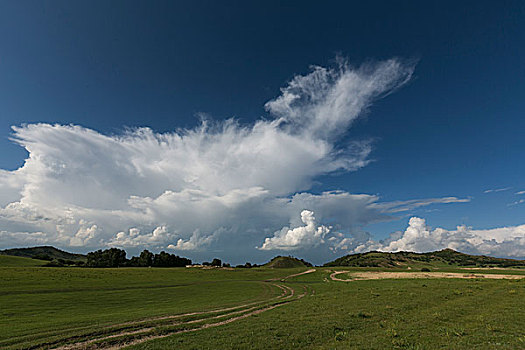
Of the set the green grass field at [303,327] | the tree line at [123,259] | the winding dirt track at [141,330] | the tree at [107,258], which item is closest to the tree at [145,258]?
the tree line at [123,259]

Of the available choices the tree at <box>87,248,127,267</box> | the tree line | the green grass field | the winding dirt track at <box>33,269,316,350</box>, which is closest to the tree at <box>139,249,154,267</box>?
the tree line

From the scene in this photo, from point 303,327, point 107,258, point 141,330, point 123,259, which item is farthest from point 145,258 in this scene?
point 303,327

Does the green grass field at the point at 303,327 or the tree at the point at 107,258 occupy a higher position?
the tree at the point at 107,258

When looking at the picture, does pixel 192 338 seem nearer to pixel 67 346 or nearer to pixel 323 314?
pixel 67 346

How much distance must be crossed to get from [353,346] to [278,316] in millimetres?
12244

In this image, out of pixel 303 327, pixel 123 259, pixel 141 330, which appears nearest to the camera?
pixel 303 327

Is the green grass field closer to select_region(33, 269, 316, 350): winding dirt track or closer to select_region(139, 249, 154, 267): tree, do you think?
select_region(33, 269, 316, 350): winding dirt track

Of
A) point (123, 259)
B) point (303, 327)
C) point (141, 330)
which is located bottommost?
point (141, 330)

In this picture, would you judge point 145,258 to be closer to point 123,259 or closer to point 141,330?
point 123,259

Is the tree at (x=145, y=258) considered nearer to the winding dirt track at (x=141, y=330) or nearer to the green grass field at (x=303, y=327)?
the green grass field at (x=303, y=327)

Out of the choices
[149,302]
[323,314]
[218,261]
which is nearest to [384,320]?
[323,314]

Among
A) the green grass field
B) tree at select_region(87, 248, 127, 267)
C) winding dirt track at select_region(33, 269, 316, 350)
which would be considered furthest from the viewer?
tree at select_region(87, 248, 127, 267)

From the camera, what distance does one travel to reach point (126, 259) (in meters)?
161

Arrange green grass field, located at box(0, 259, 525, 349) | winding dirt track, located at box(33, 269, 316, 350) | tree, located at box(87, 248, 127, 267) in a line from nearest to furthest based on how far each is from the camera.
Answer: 1. green grass field, located at box(0, 259, 525, 349)
2. winding dirt track, located at box(33, 269, 316, 350)
3. tree, located at box(87, 248, 127, 267)
